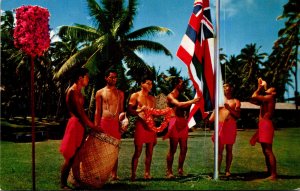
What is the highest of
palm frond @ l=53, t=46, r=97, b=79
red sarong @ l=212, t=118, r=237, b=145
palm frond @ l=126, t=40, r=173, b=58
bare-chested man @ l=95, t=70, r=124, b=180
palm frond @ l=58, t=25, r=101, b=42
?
palm frond @ l=58, t=25, r=101, b=42

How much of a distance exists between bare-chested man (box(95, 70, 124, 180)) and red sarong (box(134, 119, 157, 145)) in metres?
0.32

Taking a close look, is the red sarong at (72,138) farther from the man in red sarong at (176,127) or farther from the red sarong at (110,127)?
the man in red sarong at (176,127)

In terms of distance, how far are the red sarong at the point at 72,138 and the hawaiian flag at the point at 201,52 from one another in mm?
2147

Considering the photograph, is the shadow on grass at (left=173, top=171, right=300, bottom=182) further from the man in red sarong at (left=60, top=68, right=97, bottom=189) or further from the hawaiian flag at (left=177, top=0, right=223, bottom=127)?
the man in red sarong at (left=60, top=68, right=97, bottom=189)

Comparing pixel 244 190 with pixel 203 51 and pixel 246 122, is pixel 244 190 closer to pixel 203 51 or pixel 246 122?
pixel 203 51

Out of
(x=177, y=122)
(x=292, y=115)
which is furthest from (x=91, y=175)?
(x=292, y=115)

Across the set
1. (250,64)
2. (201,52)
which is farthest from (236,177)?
(250,64)

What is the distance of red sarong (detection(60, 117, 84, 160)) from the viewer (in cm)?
596

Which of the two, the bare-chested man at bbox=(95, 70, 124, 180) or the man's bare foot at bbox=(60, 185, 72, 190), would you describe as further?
the bare-chested man at bbox=(95, 70, 124, 180)

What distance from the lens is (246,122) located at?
37.2m

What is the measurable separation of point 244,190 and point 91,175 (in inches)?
89.5

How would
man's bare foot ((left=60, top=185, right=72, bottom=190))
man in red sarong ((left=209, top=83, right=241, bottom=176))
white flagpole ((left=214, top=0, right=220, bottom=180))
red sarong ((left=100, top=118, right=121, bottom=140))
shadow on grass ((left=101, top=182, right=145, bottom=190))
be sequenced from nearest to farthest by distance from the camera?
1. man's bare foot ((left=60, top=185, right=72, bottom=190))
2. shadow on grass ((left=101, top=182, right=145, bottom=190))
3. red sarong ((left=100, top=118, right=121, bottom=140))
4. white flagpole ((left=214, top=0, right=220, bottom=180))
5. man in red sarong ((left=209, top=83, right=241, bottom=176))

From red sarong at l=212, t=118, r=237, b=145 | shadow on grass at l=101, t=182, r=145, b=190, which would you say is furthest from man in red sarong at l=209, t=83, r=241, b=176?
shadow on grass at l=101, t=182, r=145, b=190

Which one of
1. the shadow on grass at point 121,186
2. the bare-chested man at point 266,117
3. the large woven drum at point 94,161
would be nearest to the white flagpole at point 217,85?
the bare-chested man at point 266,117
